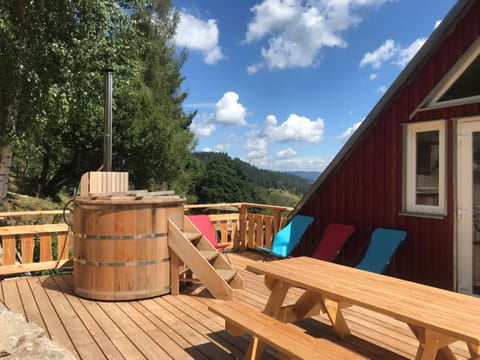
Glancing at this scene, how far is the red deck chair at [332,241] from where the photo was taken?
5293mm

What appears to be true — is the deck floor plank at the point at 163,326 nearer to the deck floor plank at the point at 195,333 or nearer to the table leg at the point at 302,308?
the deck floor plank at the point at 195,333

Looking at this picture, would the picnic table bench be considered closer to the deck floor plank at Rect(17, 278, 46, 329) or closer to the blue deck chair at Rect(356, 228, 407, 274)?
the deck floor plank at Rect(17, 278, 46, 329)

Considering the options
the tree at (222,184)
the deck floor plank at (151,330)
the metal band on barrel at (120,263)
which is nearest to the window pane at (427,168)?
the metal band on barrel at (120,263)

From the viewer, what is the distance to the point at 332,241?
5441 mm

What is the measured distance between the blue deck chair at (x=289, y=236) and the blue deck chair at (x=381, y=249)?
1.23 meters

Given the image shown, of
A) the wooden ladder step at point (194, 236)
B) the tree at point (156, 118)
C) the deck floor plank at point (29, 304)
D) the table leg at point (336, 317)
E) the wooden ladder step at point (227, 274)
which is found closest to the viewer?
the table leg at point (336, 317)

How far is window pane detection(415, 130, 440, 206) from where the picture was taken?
4.58 m

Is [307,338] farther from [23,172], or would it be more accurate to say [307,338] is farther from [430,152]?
[23,172]

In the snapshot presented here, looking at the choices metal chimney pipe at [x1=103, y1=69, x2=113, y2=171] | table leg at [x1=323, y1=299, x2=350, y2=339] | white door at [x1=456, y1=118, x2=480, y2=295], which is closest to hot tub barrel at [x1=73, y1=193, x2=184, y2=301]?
metal chimney pipe at [x1=103, y1=69, x2=113, y2=171]

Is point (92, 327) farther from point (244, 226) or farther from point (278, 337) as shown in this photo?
point (244, 226)

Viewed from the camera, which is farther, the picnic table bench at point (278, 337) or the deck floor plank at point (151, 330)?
the deck floor plank at point (151, 330)

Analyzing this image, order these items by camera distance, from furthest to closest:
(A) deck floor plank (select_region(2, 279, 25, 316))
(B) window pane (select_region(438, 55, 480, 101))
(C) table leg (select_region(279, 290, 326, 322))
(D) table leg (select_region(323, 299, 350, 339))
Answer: (B) window pane (select_region(438, 55, 480, 101))
(A) deck floor plank (select_region(2, 279, 25, 316))
(D) table leg (select_region(323, 299, 350, 339))
(C) table leg (select_region(279, 290, 326, 322))

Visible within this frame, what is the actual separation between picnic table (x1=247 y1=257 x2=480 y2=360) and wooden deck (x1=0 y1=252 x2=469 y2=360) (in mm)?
396

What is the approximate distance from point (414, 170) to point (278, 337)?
11.4 ft
